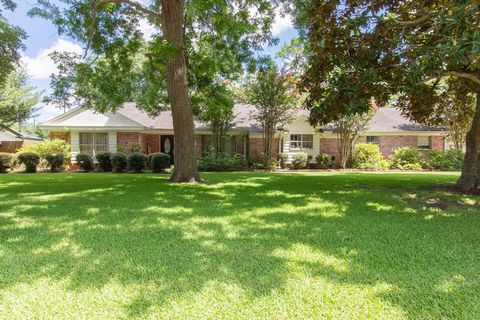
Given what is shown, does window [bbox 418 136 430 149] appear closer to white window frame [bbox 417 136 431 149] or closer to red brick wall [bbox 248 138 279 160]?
white window frame [bbox 417 136 431 149]

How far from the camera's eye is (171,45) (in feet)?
29.9

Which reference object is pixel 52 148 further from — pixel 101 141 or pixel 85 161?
pixel 101 141

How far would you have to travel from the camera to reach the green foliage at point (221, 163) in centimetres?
1823

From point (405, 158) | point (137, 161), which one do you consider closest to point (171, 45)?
point (137, 161)

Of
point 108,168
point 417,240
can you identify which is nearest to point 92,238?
point 417,240

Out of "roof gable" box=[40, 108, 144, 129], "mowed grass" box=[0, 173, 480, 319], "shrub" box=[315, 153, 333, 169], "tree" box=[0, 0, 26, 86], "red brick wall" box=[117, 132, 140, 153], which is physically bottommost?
"mowed grass" box=[0, 173, 480, 319]

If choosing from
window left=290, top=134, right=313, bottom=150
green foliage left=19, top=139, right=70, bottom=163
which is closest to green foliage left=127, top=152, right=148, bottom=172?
green foliage left=19, top=139, right=70, bottom=163

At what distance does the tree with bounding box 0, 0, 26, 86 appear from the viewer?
1005 cm

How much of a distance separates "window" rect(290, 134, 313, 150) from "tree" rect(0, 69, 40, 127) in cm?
2712

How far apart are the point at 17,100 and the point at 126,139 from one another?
78.9 feet

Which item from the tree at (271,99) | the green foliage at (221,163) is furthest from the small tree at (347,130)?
the green foliage at (221,163)

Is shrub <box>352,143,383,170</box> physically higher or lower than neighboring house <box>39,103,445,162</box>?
lower

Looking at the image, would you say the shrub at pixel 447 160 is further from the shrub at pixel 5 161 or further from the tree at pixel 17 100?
the tree at pixel 17 100

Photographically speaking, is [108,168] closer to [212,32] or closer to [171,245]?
[212,32]
